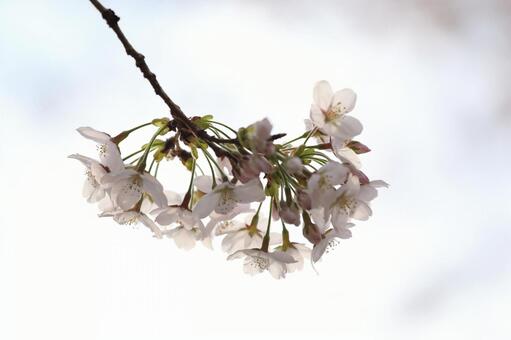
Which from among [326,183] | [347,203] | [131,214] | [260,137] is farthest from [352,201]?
[131,214]

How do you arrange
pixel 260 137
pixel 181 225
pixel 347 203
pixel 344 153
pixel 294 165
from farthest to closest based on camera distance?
1. pixel 181 225
2. pixel 344 153
3. pixel 347 203
4. pixel 294 165
5. pixel 260 137

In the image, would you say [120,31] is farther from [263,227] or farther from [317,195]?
[263,227]

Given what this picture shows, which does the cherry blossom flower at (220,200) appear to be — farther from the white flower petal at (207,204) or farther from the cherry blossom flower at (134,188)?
the cherry blossom flower at (134,188)

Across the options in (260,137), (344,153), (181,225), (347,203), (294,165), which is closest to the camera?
(260,137)

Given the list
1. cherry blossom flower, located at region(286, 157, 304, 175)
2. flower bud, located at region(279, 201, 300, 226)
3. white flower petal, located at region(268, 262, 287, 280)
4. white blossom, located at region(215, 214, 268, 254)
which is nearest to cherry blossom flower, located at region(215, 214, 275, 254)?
white blossom, located at region(215, 214, 268, 254)

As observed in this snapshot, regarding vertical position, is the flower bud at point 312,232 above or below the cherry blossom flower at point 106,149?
below

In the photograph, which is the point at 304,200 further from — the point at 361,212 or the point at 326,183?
the point at 361,212

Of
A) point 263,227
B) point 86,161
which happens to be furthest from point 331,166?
point 86,161

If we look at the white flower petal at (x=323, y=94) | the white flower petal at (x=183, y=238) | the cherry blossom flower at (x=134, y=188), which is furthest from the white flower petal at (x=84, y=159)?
the white flower petal at (x=323, y=94)
